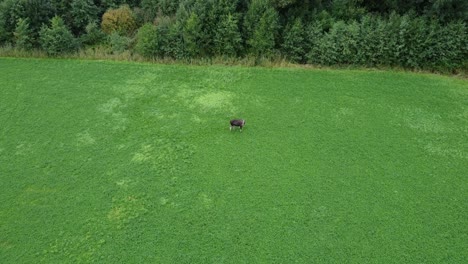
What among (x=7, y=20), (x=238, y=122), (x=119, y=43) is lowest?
(x=238, y=122)

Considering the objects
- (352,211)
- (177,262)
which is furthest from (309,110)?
(177,262)

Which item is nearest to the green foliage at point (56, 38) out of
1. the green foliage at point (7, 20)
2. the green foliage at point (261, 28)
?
the green foliage at point (7, 20)

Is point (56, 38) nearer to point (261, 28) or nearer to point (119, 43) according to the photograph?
point (119, 43)

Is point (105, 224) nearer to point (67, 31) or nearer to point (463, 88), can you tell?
point (67, 31)

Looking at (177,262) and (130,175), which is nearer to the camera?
(177,262)

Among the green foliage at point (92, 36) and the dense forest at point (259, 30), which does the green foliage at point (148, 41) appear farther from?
the green foliage at point (92, 36)

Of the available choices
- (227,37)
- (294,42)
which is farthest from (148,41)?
(294,42)
